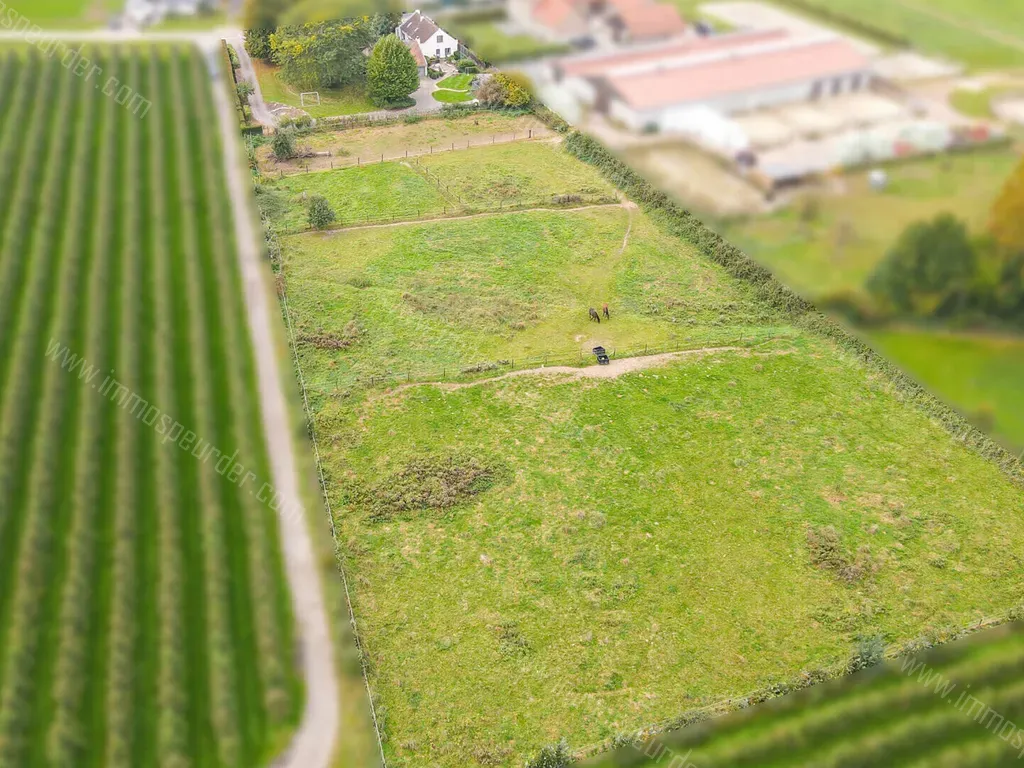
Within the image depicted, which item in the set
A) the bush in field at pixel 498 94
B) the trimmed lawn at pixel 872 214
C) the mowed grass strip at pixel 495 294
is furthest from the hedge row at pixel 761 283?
Result: the trimmed lawn at pixel 872 214

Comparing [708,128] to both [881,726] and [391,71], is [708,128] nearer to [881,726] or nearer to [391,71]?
[881,726]

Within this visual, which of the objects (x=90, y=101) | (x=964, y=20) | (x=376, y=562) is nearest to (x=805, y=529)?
(x=376, y=562)

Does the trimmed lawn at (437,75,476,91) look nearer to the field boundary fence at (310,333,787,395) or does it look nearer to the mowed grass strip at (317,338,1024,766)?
the field boundary fence at (310,333,787,395)

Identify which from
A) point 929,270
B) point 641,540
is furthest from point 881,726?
point 929,270

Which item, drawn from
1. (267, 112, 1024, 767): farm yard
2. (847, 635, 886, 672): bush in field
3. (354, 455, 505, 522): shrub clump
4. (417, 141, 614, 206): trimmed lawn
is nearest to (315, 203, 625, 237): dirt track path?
(417, 141, 614, 206): trimmed lawn

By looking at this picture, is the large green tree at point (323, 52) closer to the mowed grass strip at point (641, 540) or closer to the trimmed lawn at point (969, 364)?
the mowed grass strip at point (641, 540)

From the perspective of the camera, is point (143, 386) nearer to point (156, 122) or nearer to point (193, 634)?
point (193, 634)
